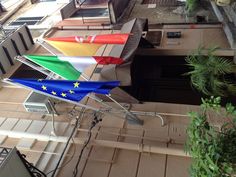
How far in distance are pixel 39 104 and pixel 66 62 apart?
82 cm

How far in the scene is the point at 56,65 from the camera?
3.53m

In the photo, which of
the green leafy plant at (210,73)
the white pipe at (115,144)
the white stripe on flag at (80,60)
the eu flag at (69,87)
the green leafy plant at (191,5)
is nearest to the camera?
the eu flag at (69,87)

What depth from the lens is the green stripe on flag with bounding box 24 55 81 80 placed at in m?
3.50

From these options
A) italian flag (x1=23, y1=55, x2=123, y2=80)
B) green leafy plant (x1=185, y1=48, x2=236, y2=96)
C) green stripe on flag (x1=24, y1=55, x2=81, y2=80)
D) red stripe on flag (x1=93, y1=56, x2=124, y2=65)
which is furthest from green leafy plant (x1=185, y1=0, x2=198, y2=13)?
green stripe on flag (x1=24, y1=55, x2=81, y2=80)

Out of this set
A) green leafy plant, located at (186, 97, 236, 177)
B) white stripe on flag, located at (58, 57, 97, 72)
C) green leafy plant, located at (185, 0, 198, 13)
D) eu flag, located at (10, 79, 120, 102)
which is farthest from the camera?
green leafy plant, located at (185, 0, 198, 13)

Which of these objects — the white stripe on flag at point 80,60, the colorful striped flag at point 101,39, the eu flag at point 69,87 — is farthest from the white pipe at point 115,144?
the colorful striped flag at point 101,39

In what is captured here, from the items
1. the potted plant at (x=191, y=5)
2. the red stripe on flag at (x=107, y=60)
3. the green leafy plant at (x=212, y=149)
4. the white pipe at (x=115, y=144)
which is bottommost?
the white pipe at (x=115, y=144)

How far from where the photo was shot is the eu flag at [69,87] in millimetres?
3105

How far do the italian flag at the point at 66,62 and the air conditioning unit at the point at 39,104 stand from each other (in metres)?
0.60

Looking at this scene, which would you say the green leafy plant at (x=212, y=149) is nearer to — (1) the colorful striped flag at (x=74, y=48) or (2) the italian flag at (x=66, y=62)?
(2) the italian flag at (x=66, y=62)

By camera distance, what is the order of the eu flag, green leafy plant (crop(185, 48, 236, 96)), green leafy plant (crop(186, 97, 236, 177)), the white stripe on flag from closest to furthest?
green leafy plant (crop(186, 97, 236, 177)), the eu flag, the white stripe on flag, green leafy plant (crop(185, 48, 236, 96))

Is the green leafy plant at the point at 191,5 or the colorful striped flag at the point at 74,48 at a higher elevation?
the colorful striped flag at the point at 74,48

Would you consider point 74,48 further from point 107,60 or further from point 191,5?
point 191,5

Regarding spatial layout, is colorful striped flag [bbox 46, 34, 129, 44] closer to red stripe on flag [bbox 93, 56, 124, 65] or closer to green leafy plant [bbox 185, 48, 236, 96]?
red stripe on flag [bbox 93, 56, 124, 65]
